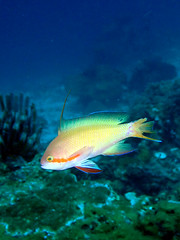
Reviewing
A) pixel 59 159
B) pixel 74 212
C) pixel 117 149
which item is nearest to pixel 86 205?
pixel 74 212

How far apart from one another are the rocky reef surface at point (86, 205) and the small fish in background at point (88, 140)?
866 mm

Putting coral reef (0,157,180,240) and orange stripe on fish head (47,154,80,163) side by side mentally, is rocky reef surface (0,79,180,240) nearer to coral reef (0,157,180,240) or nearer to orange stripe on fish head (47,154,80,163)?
coral reef (0,157,180,240)

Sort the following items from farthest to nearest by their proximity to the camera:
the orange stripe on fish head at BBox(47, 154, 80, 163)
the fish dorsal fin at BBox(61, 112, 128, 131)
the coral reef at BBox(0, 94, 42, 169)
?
1. the coral reef at BBox(0, 94, 42, 169)
2. the fish dorsal fin at BBox(61, 112, 128, 131)
3. the orange stripe on fish head at BBox(47, 154, 80, 163)

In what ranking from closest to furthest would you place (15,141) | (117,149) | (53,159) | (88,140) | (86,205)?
1. (53,159)
2. (88,140)
3. (117,149)
4. (86,205)
5. (15,141)

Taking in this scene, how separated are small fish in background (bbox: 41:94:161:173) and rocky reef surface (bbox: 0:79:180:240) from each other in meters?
0.87

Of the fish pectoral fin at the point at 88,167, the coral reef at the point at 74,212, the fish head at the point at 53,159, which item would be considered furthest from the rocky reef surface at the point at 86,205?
the fish head at the point at 53,159

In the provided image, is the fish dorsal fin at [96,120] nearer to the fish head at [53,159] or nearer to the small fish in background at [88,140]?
the small fish in background at [88,140]

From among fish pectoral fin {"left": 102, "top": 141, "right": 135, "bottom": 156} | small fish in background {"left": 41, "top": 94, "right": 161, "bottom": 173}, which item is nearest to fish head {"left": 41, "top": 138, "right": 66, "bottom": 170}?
small fish in background {"left": 41, "top": 94, "right": 161, "bottom": 173}

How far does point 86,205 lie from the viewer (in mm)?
2285

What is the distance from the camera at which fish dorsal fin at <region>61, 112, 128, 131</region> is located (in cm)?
152

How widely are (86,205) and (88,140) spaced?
1330 mm

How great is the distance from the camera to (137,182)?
404 cm

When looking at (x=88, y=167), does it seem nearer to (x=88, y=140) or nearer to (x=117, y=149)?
(x=88, y=140)

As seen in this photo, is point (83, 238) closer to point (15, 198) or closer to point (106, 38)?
point (15, 198)
